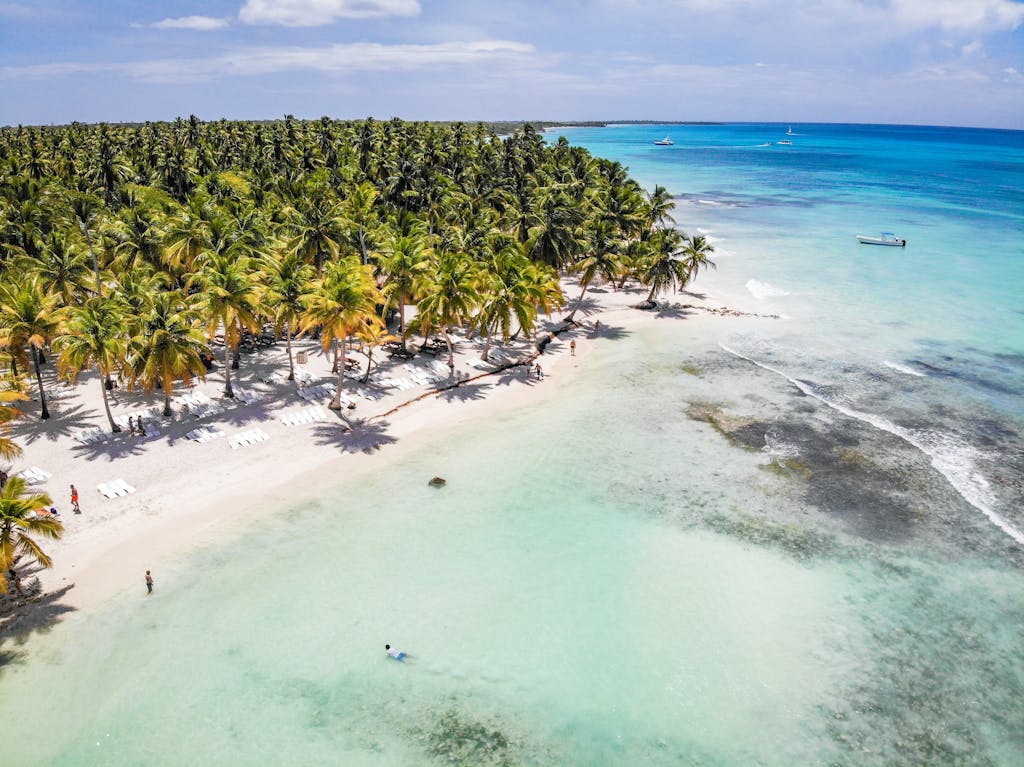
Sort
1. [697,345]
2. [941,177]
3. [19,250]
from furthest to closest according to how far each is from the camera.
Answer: [941,177] → [697,345] → [19,250]

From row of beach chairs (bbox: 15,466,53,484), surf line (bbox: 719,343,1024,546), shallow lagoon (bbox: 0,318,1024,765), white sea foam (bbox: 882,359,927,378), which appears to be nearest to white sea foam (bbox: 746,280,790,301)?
white sea foam (bbox: 882,359,927,378)

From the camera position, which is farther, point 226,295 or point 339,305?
point 226,295

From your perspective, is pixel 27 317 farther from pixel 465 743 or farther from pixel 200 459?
pixel 465 743

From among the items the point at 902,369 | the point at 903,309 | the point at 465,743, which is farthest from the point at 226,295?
the point at 903,309

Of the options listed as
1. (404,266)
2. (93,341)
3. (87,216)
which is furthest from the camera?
(87,216)

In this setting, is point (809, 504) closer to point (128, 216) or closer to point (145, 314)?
point (145, 314)

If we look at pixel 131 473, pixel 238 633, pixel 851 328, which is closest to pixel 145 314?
pixel 131 473

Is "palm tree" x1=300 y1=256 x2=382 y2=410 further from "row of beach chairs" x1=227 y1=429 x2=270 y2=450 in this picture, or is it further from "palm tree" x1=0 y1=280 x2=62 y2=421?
"palm tree" x1=0 y1=280 x2=62 y2=421
